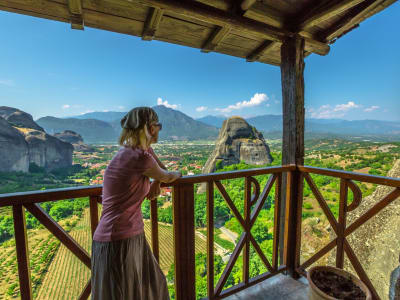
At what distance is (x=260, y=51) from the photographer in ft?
7.86

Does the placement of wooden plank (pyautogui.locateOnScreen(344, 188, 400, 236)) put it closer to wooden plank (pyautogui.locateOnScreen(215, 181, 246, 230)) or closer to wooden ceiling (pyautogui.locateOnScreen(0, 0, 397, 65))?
wooden plank (pyautogui.locateOnScreen(215, 181, 246, 230))

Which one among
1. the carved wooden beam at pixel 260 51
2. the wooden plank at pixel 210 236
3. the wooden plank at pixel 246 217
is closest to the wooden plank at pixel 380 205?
the wooden plank at pixel 246 217

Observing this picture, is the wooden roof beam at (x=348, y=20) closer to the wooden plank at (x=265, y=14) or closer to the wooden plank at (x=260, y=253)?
the wooden plank at (x=265, y=14)

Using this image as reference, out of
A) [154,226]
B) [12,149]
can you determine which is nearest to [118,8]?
[154,226]

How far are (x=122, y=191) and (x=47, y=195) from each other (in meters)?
0.53

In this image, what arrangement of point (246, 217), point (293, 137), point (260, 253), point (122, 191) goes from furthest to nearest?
point (293, 137), point (260, 253), point (246, 217), point (122, 191)

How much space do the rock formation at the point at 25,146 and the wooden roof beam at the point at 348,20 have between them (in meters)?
39.0

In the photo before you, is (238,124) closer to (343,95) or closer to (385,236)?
(385,236)

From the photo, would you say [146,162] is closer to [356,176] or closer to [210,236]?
[210,236]

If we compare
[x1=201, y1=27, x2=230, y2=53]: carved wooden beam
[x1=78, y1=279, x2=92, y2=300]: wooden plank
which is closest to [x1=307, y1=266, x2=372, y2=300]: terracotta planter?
[x1=78, y1=279, x2=92, y2=300]: wooden plank

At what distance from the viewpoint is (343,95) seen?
197 feet

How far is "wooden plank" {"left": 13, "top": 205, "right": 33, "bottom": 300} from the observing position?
1.09 meters

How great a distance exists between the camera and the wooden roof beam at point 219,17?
1.53 metres

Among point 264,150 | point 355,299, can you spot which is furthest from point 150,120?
point 264,150
